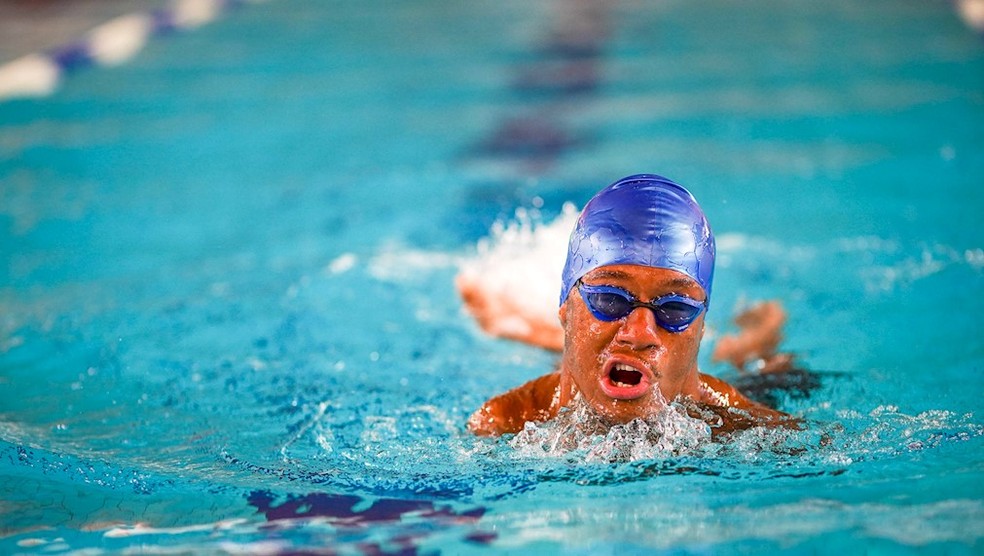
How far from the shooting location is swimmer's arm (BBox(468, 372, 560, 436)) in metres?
2.79

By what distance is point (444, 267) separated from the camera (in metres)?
4.59

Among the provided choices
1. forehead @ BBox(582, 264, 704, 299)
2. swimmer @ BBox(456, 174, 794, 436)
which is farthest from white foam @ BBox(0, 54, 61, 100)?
forehead @ BBox(582, 264, 704, 299)

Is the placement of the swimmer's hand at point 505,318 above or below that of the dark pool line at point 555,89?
below

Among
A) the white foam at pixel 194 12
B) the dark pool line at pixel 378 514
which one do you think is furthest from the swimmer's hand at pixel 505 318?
the white foam at pixel 194 12

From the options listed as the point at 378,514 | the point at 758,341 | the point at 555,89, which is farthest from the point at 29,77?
the point at 378,514

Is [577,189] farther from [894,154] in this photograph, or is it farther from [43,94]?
[43,94]

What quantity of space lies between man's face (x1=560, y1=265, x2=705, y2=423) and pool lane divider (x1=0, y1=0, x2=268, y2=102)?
5482 mm

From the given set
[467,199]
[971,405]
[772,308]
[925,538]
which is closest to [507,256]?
[467,199]

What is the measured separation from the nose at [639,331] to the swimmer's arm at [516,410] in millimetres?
387

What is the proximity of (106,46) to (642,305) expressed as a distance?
6524mm

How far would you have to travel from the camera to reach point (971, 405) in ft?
9.75

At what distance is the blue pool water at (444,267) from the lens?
7.91ft

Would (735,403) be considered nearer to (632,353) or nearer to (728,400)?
(728,400)

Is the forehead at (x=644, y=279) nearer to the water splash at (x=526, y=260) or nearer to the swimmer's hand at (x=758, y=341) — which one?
the swimmer's hand at (x=758, y=341)
